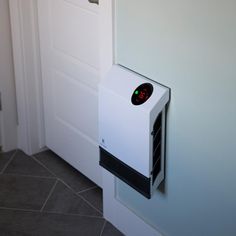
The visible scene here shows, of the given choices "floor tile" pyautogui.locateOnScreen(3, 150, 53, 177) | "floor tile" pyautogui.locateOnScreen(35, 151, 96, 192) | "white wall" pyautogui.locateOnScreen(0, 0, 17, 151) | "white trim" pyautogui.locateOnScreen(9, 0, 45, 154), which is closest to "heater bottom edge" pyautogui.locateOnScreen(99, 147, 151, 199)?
"floor tile" pyautogui.locateOnScreen(35, 151, 96, 192)

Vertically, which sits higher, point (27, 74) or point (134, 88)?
point (134, 88)

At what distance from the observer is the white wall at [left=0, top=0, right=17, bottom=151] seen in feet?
10.2

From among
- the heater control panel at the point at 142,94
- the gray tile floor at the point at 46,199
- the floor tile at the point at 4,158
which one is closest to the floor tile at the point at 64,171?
the gray tile floor at the point at 46,199

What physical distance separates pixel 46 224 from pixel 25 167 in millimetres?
532

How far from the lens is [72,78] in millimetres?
2939

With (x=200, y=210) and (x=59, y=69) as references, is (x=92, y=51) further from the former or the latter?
(x=200, y=210)

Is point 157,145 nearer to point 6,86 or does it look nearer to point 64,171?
point 64,171

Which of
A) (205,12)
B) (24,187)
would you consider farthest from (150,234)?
(205,12)

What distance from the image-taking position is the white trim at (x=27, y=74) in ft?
9.93

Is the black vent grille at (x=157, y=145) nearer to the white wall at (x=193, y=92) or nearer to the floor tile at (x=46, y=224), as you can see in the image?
the white wall at (x=193, y=92)

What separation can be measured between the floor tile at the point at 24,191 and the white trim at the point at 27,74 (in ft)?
0.90

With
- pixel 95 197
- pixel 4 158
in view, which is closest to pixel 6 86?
pixel 4 158

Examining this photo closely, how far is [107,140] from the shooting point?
2.41 meters

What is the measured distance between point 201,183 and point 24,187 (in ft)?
3.83
